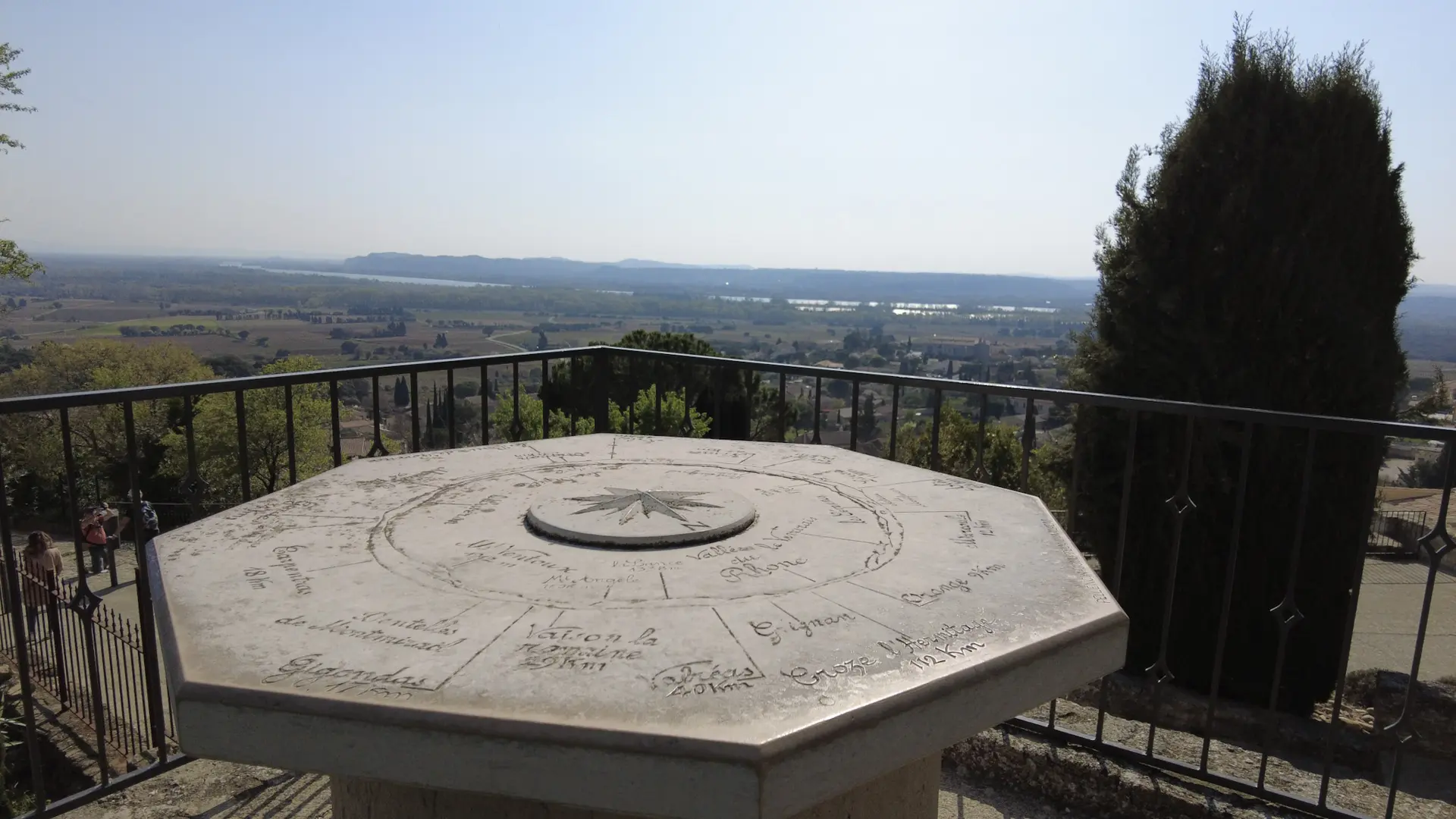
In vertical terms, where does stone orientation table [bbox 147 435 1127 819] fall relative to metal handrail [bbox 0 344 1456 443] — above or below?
below

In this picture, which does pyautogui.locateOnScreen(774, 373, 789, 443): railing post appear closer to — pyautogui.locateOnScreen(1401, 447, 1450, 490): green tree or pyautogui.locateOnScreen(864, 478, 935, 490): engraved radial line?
pyautogui.locateOnScreen(864, 478, 935, 490): engraved radial line

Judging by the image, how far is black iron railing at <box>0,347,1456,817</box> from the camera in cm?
296

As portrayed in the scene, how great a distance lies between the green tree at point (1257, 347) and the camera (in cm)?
1144

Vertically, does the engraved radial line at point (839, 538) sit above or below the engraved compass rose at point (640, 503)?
below

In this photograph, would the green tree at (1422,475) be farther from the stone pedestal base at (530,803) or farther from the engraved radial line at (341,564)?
the engraved radial line at (341,564)

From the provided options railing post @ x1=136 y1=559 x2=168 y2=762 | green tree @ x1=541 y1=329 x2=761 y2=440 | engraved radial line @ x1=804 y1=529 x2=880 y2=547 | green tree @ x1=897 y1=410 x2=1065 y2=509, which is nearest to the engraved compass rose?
engraved radial line @ x1=804 y1=529 x2=880 y2=547

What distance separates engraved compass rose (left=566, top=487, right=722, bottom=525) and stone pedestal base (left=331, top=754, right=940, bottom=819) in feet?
3.45

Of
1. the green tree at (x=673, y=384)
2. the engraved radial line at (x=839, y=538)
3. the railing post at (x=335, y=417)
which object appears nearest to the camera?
the engraved radial line at (x=839, y=538)

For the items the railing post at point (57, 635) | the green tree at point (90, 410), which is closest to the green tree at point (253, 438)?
the green tree at point (90, 410)

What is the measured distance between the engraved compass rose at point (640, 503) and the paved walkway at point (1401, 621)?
10915 mm

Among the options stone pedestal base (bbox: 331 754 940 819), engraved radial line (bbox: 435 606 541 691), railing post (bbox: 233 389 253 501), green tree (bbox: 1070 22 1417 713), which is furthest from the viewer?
green tree (bbox: 1070 22 1417 713)

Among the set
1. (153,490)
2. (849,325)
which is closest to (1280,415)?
(153,490)

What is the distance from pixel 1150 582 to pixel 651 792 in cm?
1284

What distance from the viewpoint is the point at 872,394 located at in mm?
47844
